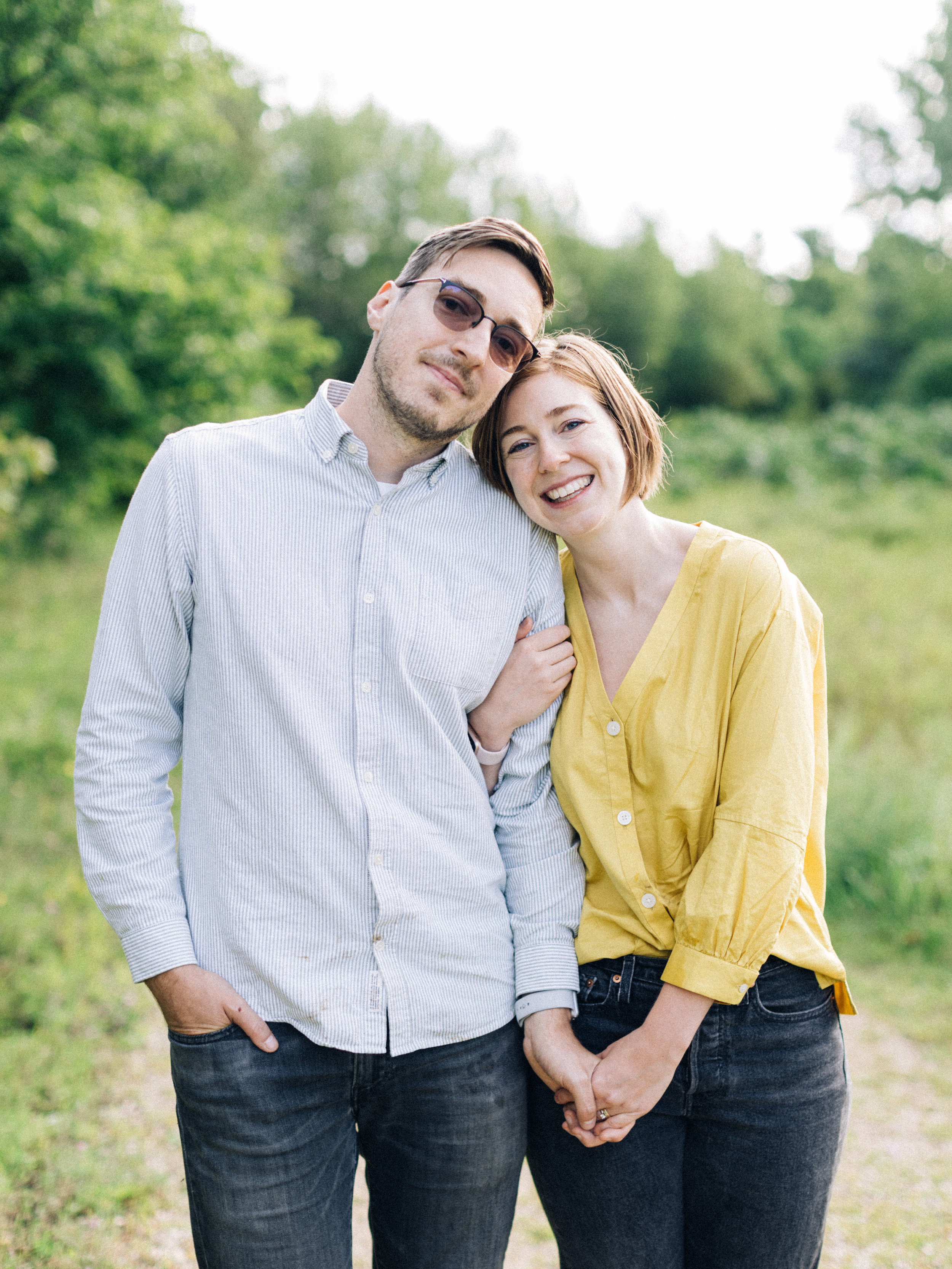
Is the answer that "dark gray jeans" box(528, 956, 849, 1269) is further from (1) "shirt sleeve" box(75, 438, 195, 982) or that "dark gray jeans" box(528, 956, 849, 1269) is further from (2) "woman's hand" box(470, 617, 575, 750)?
(1) "shirt sleeve" box(75, 438, 195, 982)

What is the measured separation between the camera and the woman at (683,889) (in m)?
1.74

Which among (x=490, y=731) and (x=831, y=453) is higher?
(x=831, y=453)

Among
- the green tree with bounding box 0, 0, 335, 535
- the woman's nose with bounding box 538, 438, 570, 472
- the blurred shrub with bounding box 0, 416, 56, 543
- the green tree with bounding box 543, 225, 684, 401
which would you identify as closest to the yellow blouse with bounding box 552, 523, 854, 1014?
the woman's nose with bounding box 538, 438, 570, 472

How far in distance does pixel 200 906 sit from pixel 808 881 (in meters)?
1.21

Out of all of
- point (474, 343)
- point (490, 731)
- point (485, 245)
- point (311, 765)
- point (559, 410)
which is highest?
point (485, 245)

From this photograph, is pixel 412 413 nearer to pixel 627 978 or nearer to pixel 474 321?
pixel 474 321

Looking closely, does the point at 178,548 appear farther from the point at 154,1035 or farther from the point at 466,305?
the point at 154,1035

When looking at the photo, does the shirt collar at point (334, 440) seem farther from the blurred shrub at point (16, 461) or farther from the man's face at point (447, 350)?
the blurred shrub at point (16, 461)

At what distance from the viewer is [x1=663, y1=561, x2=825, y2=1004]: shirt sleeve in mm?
1719

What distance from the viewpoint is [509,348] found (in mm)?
2064

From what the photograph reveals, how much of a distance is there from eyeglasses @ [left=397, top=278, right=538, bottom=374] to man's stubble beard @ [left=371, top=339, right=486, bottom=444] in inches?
3.7

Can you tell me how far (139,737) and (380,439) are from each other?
783 mm

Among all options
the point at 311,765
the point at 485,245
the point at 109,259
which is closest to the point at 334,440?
the point at 485,245

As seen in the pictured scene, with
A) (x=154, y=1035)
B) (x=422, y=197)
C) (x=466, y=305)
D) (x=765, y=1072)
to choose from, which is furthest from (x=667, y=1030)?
(x=422, y=197)
